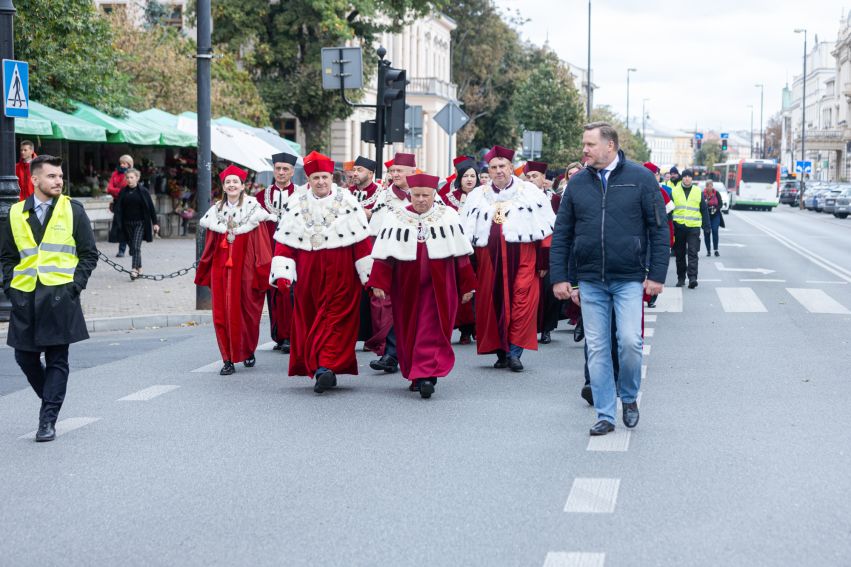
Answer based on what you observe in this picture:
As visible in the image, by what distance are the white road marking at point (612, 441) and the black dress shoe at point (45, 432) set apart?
10.5 feet

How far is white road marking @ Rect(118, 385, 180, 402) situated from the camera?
941 cm

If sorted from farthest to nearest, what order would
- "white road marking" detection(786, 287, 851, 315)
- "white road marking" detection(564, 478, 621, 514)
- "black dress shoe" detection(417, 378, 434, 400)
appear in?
"white road marking" detection(786, 287, 851, 315) → "black dress shoe" detection(417, 378, 434, 400) → "white road marking" detection(564, 478, 621, 514)

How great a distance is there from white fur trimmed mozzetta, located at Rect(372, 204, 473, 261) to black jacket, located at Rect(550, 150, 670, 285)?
199 cm

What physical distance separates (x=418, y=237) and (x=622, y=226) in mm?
2323

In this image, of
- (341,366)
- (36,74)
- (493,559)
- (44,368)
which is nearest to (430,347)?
(341,366)

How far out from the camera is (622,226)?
7.71 m

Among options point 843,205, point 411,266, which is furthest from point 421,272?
point 843,205

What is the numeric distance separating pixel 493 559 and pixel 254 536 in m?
1.07

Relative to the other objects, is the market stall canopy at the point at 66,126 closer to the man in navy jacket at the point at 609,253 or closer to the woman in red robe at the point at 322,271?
the woman in red robe at the point at 322,271

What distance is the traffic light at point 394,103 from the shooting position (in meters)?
17.3

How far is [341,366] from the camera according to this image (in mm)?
9742

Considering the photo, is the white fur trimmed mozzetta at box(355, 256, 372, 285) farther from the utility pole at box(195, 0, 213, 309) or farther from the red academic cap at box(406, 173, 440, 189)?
the utility pole at box(195, 0, 213, 309)

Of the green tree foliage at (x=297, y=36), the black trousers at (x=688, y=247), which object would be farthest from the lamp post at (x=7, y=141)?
the green tree foliage at (x=297, y=36)

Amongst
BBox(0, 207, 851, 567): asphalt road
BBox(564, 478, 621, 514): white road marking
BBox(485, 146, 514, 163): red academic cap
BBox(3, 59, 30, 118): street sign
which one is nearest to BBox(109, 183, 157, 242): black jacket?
BBox(3, 59, 30, 118): street sign
